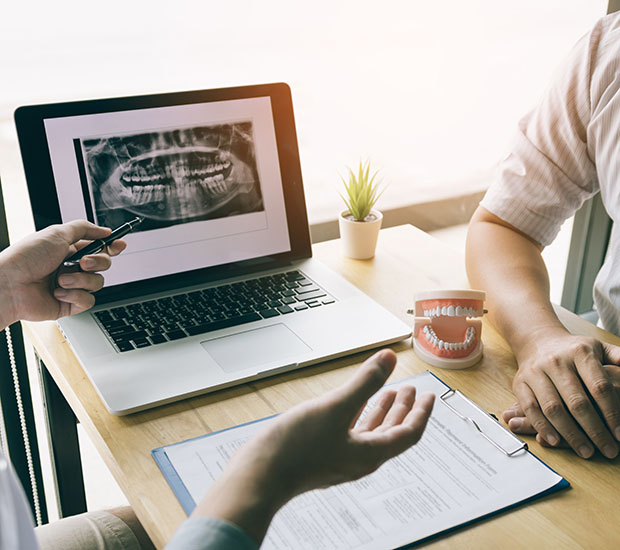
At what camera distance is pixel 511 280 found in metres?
1.01

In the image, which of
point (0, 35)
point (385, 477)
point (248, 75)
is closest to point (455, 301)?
point (385, 477)

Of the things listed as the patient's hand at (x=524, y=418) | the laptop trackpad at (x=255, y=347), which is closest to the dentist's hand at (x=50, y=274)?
the laptop trackpad at (x=255, y=347)

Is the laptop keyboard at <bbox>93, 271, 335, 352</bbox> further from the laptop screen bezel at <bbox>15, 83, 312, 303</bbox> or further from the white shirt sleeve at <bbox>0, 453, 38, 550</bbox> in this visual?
the white shirt sleeve at <bbox>0, 453, 38, 550</bbox>

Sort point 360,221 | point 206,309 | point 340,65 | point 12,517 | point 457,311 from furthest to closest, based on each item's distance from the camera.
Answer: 1. point 340,65
2. point 360,221
3. point 206,309
4. point 457,311
5. point 12,517

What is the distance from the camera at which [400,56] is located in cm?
160

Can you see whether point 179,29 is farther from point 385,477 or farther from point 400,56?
point 385,477

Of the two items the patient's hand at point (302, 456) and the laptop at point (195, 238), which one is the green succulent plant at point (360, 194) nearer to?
the laptop at point (195, 238)

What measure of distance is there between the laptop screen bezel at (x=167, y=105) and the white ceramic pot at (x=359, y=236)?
0.09 m

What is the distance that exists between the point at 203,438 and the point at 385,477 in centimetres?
21

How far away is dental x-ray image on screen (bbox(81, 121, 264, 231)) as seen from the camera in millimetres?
1009

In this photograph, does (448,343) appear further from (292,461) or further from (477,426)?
(292,461)

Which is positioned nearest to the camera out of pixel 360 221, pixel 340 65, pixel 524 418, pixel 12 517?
pixel 12 517

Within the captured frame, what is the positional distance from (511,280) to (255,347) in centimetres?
42

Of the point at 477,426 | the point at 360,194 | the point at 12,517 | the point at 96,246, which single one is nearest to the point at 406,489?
the point at 477,426
